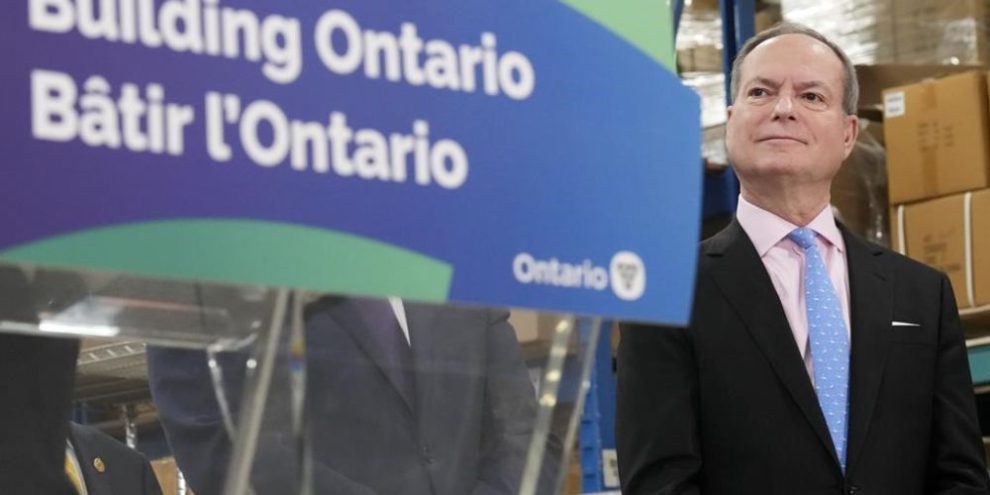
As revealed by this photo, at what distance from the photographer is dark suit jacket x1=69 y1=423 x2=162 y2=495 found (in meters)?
1.06

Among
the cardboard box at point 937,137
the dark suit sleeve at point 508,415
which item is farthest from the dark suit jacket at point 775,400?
the cardboard box at point 937,137

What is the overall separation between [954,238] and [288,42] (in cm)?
320

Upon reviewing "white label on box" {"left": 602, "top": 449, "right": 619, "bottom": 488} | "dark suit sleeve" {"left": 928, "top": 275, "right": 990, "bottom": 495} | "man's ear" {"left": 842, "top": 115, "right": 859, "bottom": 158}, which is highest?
"man's ear" {"left": 842, "top": 115, "right": 859, "bottom": 158}

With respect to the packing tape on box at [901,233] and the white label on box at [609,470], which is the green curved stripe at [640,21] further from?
the packing tape on box at [901,233]

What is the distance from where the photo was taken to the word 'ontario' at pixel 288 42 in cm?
89

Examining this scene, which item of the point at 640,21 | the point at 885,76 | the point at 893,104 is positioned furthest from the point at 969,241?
the point at 640,21

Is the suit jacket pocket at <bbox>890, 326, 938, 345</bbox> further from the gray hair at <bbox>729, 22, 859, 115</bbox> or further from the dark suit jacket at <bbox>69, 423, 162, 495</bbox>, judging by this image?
the dark suit jacket at <bbox>69, 423, 162, 495</bbox>

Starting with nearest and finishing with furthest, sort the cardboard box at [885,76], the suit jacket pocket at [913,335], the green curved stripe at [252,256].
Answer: the green curved stripe at [252,256]
the suit jacket pocket at [913,335]
the cardboard box at [885,76]

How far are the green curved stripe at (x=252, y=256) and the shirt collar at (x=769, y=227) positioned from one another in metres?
1.33

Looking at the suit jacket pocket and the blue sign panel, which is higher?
the blue sign panel

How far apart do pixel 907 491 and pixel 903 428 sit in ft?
0.27

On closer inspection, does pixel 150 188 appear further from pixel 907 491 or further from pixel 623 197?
pixel 907 491

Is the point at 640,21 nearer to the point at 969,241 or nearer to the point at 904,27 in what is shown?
the point at 969,241

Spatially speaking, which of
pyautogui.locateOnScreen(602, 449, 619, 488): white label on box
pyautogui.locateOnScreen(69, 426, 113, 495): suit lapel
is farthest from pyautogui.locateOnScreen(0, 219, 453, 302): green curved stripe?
pyautogui.locateOnScreen(602, 449, 619, 488): white label on box
